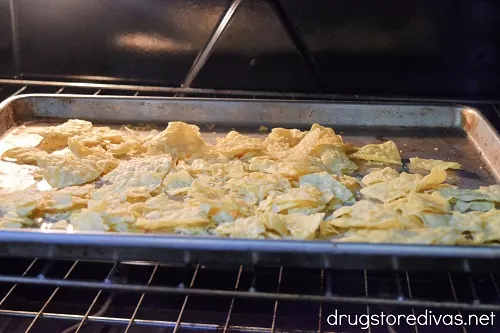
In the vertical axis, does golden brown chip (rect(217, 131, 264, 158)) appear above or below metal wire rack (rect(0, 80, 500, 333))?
above

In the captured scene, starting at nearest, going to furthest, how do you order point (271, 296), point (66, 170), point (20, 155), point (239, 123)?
point (271, 296), point (66, 170), point (20, 155), point (239, 123)

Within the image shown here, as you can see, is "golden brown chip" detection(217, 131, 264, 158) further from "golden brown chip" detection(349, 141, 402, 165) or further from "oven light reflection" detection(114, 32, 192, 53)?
"oven light reflection" detection(114, 32, 192, 53)

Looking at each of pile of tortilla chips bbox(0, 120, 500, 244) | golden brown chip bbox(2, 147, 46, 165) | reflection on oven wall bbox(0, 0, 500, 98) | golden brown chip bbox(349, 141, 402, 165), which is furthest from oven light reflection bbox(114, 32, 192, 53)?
golden brown chip bbox(349, 141, 402, 165)

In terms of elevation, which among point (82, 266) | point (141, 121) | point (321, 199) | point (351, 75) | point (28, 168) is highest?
point (351, 75)

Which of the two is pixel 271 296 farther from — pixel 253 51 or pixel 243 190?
pixel 253 51

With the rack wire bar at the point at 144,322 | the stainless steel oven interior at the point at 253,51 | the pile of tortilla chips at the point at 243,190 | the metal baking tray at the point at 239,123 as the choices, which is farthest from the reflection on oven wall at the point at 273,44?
the rack wire bar at the point at 144,322

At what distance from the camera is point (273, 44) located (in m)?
2.11

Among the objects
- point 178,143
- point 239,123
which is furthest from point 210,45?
point 178,143

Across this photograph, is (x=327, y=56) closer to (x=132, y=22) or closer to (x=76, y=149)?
(x=132, y=22)

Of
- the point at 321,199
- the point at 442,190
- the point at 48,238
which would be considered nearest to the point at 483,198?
the point at 442,190

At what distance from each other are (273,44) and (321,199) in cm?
75

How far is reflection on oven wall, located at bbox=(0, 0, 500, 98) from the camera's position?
6.63 ft

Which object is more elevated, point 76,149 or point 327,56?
point 327,56

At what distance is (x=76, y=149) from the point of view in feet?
5.98
